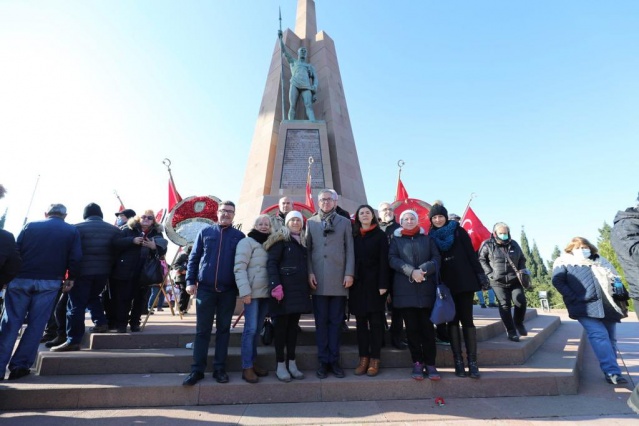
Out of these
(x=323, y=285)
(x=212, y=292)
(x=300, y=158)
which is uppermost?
(x=300, y=158)

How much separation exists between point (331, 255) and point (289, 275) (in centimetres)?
48

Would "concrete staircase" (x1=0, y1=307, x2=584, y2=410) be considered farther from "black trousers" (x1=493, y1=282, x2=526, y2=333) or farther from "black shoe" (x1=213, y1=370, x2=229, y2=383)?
"black trousers" (x1=493, y1=282, x2=526, y2=333)

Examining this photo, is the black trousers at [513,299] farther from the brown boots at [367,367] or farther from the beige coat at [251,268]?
the beige coat at [251,268]

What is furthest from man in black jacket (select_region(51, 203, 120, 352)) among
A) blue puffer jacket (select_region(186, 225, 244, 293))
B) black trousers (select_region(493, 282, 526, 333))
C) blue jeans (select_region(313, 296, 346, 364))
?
black trousers (select_region(493, 282, 526, 333))

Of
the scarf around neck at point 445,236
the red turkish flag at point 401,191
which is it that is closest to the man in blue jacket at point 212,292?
the scarf around neck at point 445,236

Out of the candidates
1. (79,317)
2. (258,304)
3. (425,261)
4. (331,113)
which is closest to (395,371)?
(425,261)

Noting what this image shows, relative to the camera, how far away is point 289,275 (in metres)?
3.26

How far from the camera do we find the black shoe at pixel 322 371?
10.4ft

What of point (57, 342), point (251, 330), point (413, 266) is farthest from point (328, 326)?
point (57, 342)

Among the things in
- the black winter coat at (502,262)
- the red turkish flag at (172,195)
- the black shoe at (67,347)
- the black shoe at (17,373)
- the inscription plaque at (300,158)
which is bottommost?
the black shoe at (17,373)

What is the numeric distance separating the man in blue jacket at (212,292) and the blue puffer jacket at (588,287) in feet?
11.7

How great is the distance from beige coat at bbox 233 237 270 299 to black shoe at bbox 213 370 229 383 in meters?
0.76

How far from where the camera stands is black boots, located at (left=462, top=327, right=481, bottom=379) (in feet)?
10.3

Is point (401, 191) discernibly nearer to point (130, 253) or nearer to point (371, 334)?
point (371, 334)
